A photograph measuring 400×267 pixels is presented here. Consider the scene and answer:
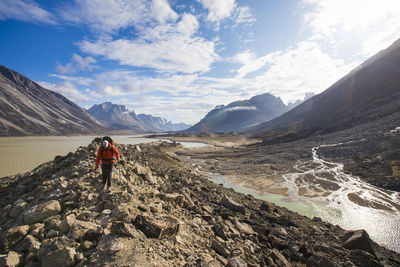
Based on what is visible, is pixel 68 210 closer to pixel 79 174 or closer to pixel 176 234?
pixel 79 174

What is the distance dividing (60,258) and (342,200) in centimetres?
3668

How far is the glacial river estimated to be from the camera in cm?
2169

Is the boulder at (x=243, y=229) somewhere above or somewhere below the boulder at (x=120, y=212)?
below

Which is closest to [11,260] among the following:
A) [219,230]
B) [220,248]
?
[220,248]

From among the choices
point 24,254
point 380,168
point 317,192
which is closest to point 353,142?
point 380,168

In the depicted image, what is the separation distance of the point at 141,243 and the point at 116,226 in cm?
120

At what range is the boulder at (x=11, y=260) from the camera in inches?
219

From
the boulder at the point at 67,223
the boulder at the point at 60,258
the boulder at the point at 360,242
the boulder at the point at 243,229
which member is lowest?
the boulder at the point at 360,242

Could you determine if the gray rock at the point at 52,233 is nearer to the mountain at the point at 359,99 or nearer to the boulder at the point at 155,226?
the boulder at the point at 155,226

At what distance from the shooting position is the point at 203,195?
18.7 m

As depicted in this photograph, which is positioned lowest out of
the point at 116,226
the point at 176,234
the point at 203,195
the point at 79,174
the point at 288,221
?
the point at 288,221

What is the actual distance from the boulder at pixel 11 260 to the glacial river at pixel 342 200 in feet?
87.6

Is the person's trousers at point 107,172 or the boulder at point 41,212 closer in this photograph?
the boulder at point 41,212

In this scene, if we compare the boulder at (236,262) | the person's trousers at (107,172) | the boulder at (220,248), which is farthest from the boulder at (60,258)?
the boulder at (236,262)
